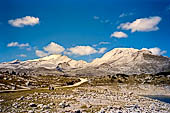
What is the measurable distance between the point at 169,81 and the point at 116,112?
12664cm

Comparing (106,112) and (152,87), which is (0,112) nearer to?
(106,112)

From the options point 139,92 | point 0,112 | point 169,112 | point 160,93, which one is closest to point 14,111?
point 0,112

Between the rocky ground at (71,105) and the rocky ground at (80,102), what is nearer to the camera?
the rocky ground at (71,105)

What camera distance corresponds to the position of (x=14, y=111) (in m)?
26.7

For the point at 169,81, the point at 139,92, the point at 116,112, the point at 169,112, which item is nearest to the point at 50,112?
the point at 116,112

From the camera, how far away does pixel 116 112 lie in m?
26.9

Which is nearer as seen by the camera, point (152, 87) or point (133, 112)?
point (133, 112)

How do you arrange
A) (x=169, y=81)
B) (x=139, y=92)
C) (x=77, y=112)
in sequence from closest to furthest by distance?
(x=77, y=112) → (x=139, y=92) → (x=169, y=81)

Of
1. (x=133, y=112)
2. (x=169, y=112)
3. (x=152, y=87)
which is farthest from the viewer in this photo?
(x=152, y=87)

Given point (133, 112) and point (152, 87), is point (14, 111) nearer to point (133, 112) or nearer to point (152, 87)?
point (133, 112)

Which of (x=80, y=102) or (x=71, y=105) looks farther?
(x=80, y=102)

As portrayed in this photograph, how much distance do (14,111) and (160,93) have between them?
99894 millimetres

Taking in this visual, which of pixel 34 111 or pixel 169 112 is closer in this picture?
pixel 34 111

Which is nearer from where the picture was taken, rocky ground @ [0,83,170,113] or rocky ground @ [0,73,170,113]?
rocky ground @ [0,83,170,113]
